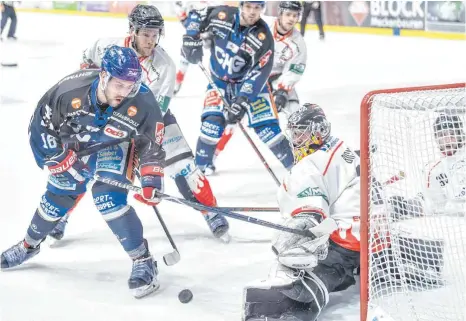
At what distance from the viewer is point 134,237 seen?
3.11 meters

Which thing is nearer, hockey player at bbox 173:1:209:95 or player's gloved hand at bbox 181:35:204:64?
player's gloved hand at bbox 181:35:204:64

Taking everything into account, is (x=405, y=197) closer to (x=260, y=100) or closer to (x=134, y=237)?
(x=134, y=237)

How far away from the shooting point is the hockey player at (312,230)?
276cm

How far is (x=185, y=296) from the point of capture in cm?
303

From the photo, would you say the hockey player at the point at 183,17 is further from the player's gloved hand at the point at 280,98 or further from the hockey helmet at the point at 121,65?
the hockey helmet at the point at 121,65

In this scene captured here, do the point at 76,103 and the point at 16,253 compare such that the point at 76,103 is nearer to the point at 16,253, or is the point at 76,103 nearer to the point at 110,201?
the point at 110,201

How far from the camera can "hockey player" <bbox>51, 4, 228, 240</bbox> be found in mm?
3555

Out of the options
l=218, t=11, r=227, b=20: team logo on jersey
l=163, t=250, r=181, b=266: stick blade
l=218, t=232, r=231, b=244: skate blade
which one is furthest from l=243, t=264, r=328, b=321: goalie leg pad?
l=218, t=11, r=227, b=20: team logo on jersey

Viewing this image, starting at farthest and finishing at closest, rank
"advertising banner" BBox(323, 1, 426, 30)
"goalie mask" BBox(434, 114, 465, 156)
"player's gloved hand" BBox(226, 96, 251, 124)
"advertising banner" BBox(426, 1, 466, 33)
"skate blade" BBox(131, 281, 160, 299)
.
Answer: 1. "advertising banner" BBox(323, 1, 426, 30)
2. "advertising banner" BBox(426, 1, 466, 33)
3. "player's gloved hand" BBox(226, 96, 251, 124)
4. "skate blade" BBox(131, 281, 160, 299)
5. "goalie mask" BBox(434, 114, 465, 156)

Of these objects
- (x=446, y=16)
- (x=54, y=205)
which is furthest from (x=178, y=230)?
(x=446, y=16)

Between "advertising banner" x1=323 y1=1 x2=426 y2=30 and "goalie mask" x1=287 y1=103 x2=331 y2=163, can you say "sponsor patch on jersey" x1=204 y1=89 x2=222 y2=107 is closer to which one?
"goalie mask" x1=287 y1=103 x2=331 y2=163

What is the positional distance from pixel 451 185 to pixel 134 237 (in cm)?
123

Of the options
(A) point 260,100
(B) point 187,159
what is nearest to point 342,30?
(A) point 260,100

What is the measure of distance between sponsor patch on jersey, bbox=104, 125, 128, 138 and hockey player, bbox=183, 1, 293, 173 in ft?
4.09
